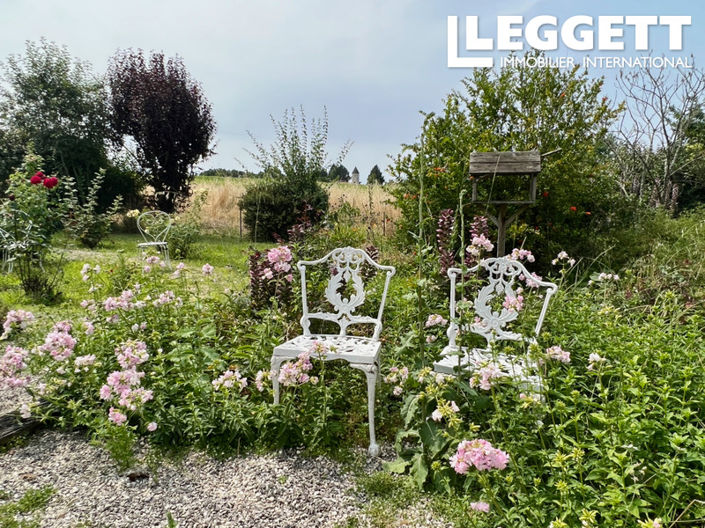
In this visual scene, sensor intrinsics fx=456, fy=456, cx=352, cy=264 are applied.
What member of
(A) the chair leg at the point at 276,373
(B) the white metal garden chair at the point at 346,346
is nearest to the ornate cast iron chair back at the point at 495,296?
(B) the white metal garden chair at the point at 346,346

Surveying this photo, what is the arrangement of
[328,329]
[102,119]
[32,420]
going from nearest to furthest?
[32,420] < [328,329] < [102,119]

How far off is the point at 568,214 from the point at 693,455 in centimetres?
497

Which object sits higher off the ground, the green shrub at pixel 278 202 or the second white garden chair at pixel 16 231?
the green shrub at pixel 278 202

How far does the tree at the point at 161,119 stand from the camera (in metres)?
11.5

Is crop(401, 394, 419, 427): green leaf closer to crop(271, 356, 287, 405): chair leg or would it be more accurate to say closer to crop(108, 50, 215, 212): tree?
crop(271, 356, 287, 405): chair leg

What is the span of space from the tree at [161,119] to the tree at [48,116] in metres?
0.87

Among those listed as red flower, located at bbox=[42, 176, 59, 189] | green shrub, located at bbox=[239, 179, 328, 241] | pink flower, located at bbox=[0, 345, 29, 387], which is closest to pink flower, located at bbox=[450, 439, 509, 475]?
pink flower, located at bbox=[0, 345, 29, 387]

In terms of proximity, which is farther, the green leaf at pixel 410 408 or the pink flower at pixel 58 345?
the pink flower at pixel 58 345

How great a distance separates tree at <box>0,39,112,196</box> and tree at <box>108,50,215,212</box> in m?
0.87

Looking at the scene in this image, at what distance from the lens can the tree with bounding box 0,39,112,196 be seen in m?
11.1

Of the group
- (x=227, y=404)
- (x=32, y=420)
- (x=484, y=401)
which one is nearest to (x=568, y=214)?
(x=484, y=401)

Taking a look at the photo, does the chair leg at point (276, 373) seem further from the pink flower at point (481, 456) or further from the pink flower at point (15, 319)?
the pink flower at point (15, 319)

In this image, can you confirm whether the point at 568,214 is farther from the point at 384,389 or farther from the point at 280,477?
the point at 280,477

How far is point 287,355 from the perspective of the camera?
98.9 inches
